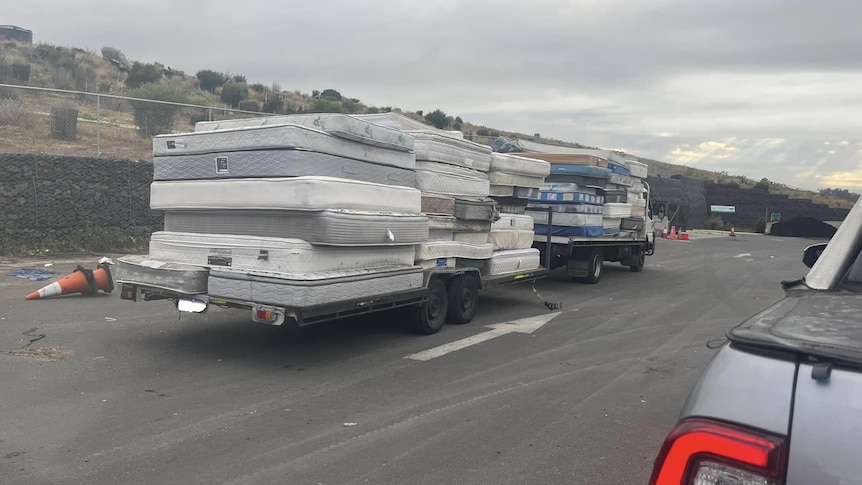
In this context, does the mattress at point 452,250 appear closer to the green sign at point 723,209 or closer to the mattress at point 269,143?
the mattress at point 269,143

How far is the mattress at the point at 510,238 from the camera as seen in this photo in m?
10.2

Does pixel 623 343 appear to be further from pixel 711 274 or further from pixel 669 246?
pixel 669 246

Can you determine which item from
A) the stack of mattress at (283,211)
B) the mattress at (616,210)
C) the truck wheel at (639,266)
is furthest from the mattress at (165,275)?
the truck wheel at (639,266)

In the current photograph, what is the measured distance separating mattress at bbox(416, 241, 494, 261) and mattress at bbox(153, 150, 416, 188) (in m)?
1.02

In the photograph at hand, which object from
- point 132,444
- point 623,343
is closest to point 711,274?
point 623,343

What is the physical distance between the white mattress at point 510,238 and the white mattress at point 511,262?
91 mm

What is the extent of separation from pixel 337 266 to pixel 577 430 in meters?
2.96

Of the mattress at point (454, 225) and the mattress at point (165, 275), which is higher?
the mattress at point (454, 225)

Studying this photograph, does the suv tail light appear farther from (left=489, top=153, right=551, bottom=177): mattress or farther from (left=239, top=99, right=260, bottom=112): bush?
(left=239, top=99, right=260, bottom=112): bush

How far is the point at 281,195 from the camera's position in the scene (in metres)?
6.45

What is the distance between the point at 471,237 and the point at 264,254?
3.68 m

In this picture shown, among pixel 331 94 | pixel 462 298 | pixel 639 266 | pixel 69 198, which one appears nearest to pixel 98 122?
pixel 69 198

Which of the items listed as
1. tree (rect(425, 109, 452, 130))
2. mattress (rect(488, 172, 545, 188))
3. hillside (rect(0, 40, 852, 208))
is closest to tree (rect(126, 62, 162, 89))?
hillside (rect(0, 40, 852, 208))

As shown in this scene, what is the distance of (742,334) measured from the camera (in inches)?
66.3
